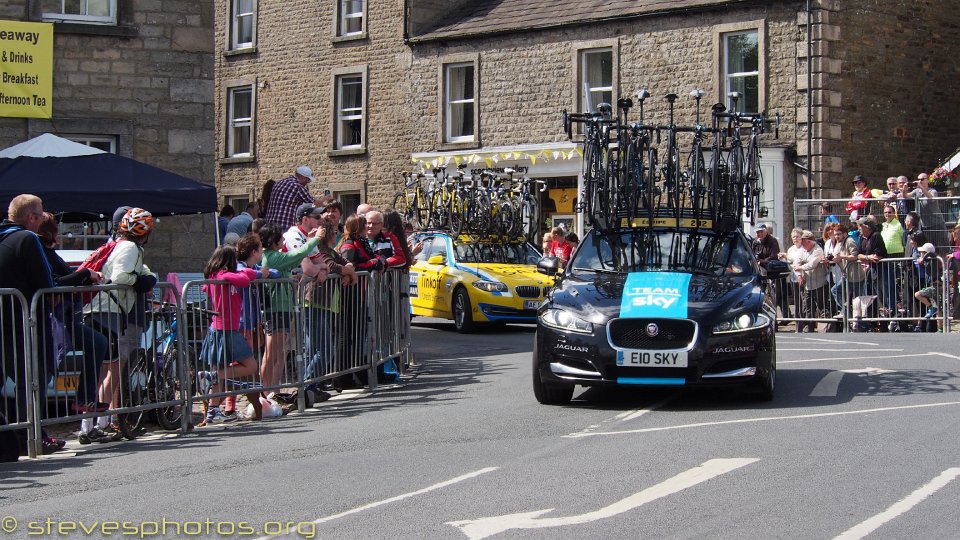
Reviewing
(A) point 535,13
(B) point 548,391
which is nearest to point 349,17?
(A) point 535,13

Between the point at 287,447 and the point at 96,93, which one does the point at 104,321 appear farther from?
the point at 96,93

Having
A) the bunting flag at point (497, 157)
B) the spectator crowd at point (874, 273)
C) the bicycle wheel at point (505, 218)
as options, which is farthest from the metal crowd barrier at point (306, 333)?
the bunting flag at point (497, 157)

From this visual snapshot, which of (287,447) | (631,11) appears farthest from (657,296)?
(631,11)

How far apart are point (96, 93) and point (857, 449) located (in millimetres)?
13515

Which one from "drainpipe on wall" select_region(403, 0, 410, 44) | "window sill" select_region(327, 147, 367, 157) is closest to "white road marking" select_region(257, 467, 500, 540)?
"drainpipe on wall" select_region(403, 0, 410, 44)

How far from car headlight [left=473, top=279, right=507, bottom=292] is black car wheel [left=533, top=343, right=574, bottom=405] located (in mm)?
9769

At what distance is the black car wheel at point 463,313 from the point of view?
22438 millimetres

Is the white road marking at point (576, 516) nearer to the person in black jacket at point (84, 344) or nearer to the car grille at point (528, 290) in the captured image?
the person in black jacket at point (84, 344)

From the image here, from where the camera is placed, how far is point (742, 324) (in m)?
11.8

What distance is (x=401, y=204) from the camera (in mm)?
31094

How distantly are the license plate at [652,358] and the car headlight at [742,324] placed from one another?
1.25 ft

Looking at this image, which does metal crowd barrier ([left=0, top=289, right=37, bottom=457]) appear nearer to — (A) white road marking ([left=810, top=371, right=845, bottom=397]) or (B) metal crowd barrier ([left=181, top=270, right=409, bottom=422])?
(B) metal crowd barrier ([left=181, top=270, right=409, bottom=422])

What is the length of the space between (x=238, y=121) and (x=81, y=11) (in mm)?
22845

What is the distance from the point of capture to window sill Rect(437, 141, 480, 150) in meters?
36.8
